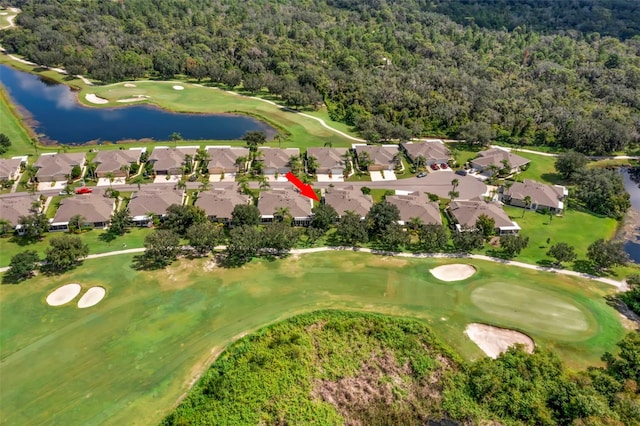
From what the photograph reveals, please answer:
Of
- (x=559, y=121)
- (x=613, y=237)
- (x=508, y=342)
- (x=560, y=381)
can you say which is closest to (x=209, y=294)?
(x=508, y=342)

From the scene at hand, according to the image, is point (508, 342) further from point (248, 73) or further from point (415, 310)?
point (248, 73)

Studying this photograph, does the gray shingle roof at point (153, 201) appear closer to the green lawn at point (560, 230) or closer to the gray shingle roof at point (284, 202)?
the gray shingle roof at point (284, 202)

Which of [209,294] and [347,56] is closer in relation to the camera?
[209,294]

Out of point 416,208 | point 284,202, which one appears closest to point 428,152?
point 416,208

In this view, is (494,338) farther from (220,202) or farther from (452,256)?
(220,202)

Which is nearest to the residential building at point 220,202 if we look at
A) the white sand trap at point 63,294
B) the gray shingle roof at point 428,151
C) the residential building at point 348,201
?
the residential building at point 348,201

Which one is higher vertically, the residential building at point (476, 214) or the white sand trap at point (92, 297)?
the residential building at point (476, 214)
